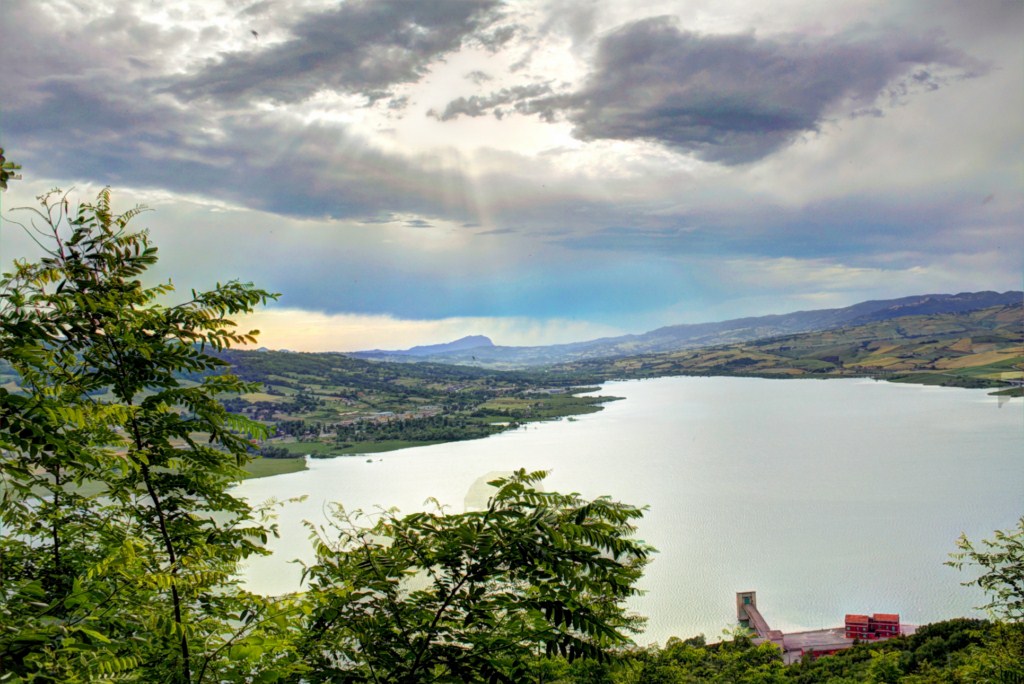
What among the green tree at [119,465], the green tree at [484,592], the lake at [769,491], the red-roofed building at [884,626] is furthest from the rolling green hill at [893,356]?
the green tree at [119,465]

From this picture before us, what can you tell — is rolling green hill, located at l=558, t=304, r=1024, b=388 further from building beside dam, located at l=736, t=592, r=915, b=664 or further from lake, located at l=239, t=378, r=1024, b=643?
building beside dam, located at l=736, t=592, r=915, b=664

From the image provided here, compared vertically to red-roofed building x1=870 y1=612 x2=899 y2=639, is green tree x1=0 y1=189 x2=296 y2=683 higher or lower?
higher

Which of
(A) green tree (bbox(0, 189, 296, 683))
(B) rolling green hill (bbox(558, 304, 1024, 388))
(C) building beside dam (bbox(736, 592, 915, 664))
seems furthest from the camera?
(B) rolling green hill (bbox(558, 304, 1024, 388))

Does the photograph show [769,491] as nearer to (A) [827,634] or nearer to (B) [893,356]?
(A) [827,634]

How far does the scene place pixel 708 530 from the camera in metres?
35.0

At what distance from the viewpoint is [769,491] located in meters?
43.1

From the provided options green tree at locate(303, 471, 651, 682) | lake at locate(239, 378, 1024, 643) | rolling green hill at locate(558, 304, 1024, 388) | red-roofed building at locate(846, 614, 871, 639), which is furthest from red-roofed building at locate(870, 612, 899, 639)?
rolling green hill at locate(558, 304, 1024, 388)

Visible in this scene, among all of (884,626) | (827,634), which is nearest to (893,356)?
(827,634)

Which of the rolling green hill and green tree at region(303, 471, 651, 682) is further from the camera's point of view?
the rolling green hill

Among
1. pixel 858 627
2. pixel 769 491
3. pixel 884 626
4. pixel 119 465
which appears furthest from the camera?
pixel 769 491

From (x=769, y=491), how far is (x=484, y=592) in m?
44.4

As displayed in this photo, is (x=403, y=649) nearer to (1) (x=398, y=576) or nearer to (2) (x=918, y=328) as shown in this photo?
(1) (x=398, y=576)

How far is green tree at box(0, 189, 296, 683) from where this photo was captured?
2.54m

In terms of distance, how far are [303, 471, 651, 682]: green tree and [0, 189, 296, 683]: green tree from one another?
38 centimetres
